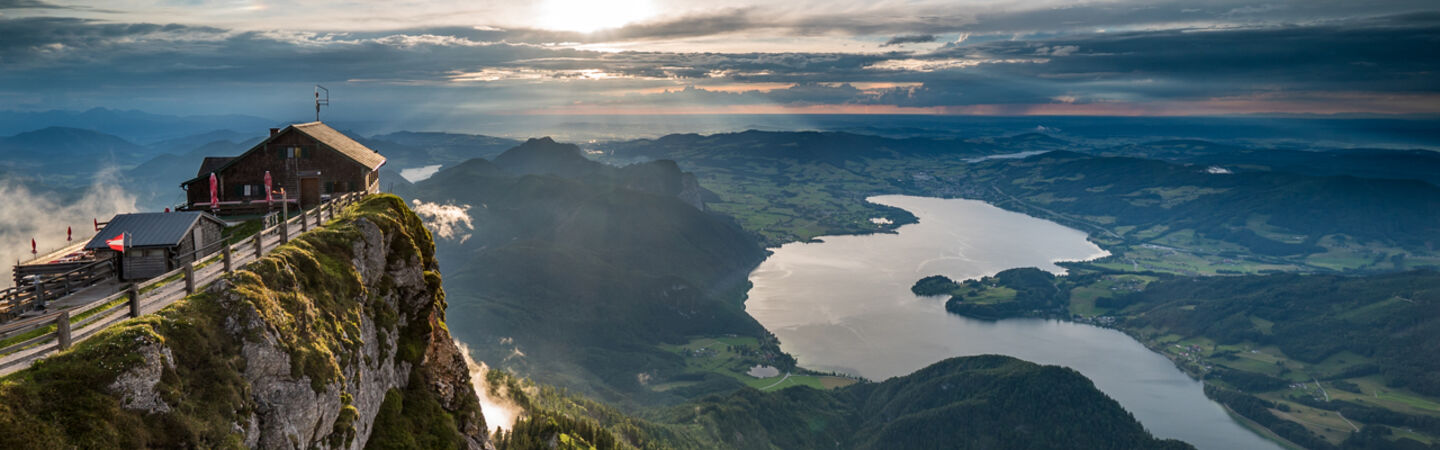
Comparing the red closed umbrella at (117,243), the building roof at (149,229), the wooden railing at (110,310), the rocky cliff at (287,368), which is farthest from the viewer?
the building roof at (149,229)

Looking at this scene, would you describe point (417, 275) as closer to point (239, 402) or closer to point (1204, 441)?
point (239, 402)

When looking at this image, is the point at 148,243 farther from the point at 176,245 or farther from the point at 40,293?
the point at 40,293

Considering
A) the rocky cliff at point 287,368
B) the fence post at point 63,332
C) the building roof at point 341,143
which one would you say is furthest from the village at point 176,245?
the rocky cliff at point 287,368

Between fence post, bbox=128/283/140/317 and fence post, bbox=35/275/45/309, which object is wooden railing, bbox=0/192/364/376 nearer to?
fence post, bbox=128/283/140/317

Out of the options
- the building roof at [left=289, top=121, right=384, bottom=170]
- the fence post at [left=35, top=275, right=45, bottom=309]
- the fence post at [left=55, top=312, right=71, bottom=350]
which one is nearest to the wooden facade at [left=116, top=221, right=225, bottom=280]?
the fence post at [left=35, top=275, right=45, bottom=309]

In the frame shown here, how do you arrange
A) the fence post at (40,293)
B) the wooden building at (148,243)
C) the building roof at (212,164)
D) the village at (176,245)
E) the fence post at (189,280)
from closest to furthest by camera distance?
the village at (176,245) < the fence post at (189,280) < the fence post at (40,293) < the wooden building at (148,243) < the building roof at (212,164)

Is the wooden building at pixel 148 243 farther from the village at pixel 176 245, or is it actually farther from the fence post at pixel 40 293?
the fence post at pixel 40 293

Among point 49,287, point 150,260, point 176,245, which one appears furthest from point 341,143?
point 49,287
